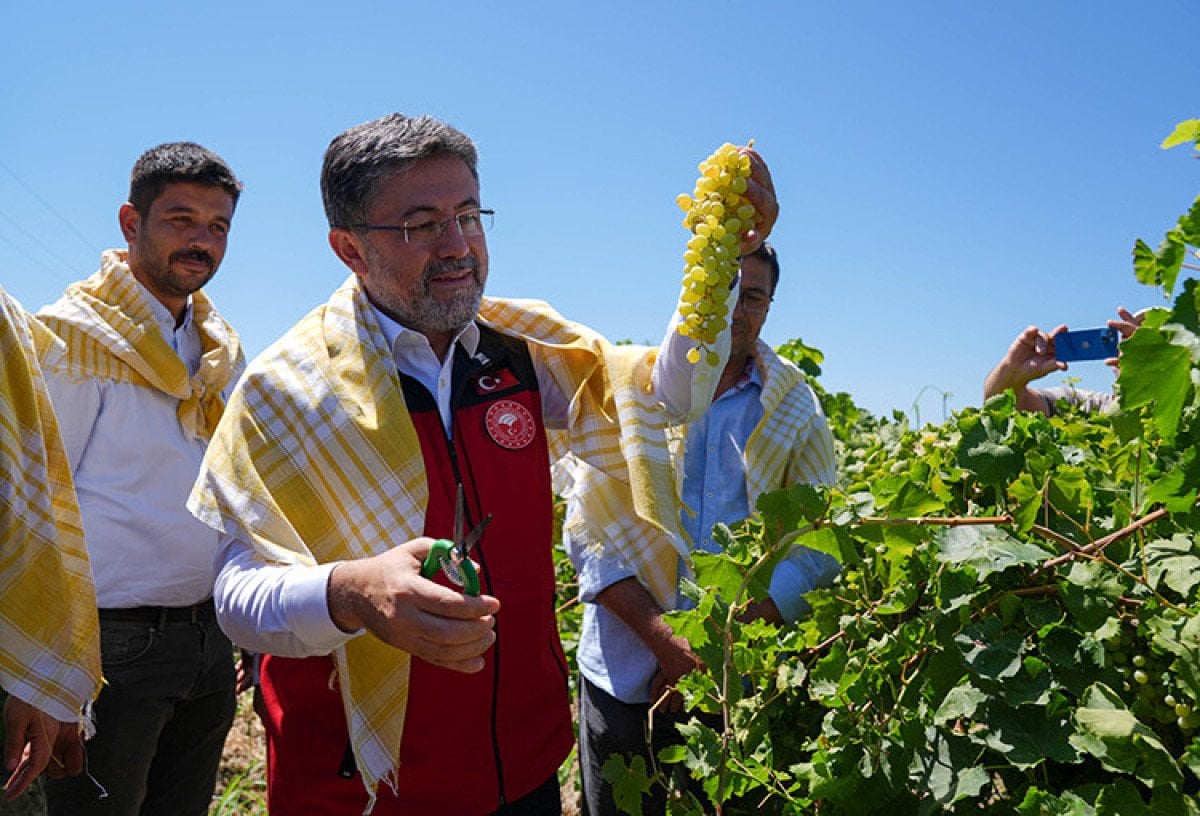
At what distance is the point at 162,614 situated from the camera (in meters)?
2.86

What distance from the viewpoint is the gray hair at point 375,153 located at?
1985 millimetres

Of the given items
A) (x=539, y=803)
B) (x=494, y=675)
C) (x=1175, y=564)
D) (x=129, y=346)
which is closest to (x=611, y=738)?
(x=539, y=803)

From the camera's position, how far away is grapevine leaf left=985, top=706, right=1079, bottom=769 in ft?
3.45

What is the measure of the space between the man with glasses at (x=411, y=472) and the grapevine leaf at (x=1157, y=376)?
94cm

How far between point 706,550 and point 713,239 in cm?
100

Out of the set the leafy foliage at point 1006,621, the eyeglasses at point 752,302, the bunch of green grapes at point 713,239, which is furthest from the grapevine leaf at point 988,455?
the eyeglasses at point 752,302

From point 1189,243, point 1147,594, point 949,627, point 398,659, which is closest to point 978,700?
point 949,627

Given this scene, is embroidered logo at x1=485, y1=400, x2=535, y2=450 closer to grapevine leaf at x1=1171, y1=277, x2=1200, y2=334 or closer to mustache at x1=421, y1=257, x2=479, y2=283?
mustache at x1=421, y1=257, x2=479, y2=283

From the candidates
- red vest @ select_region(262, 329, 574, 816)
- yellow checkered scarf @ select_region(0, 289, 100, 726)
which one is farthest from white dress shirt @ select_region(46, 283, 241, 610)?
red vest @ select_region(262, 329, 574, 816)

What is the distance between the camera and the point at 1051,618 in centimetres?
113

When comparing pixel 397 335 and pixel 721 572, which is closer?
pixel 721 572

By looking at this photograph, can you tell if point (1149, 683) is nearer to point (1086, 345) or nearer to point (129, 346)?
point (1086, 345)

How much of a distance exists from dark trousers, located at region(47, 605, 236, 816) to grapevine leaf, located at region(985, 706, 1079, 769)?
7.95 feet

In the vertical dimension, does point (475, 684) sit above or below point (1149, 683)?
below
